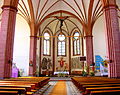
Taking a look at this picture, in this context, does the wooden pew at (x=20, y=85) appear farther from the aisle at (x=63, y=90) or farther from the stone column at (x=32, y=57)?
the stone column at (x=32, y=57)

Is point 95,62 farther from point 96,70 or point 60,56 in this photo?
point 60,56

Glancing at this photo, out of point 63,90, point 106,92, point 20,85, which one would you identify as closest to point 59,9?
point 63,90

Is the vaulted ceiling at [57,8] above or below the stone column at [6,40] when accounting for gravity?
above

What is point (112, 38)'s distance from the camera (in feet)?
27.9

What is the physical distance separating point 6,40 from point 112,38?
282 inches

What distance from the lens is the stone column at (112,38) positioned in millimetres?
8091

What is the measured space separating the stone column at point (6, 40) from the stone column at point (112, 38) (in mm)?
6725

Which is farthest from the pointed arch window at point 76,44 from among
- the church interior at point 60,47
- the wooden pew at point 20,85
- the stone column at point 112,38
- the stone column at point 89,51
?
the wooden pew at point 20,85

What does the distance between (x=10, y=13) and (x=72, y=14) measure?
35.3ft

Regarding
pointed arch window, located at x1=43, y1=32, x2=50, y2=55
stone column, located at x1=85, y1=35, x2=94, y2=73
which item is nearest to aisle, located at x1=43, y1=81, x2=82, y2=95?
stone column, located at x1=85, y1=35, x2=94, y2=73

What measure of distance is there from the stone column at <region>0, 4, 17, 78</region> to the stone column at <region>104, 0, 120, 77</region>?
22.1 feet

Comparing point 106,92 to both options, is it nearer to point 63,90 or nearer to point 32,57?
point 63,90

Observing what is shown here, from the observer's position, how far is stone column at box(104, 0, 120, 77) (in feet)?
26.5

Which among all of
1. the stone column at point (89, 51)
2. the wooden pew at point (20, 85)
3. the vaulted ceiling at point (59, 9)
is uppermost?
the vaulted ceiling at point (59, 9)
